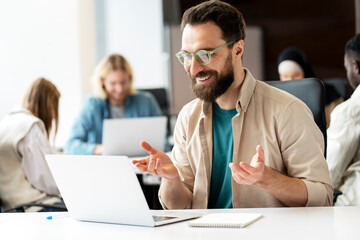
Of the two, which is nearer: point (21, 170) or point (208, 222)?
point (208, 222)

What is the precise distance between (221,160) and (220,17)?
0.51 metres

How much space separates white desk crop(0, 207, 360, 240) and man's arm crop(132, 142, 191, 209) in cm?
19

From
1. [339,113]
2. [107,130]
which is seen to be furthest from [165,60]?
[339,113]

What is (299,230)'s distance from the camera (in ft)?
4.71

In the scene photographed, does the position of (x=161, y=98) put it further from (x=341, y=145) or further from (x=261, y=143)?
(x=261, y=143)

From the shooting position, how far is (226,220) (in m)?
1.54

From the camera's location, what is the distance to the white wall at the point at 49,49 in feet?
17.1

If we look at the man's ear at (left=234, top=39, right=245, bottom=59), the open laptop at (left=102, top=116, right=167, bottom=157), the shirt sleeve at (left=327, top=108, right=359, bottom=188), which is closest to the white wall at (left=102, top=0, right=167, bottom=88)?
the open laptop at (left=102, top=116, right=167, bottom=157)

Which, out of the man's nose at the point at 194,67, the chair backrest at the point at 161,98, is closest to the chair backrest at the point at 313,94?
the man's nose at the point at 194,67

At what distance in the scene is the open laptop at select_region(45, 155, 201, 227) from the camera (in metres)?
1.51

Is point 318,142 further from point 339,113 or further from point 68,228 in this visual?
point 68,228

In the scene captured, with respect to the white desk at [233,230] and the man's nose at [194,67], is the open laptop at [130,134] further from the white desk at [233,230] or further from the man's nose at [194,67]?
the white desk at [233,230]

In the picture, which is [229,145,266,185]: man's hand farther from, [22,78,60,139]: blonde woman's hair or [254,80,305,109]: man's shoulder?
[22,78,60,139]: blonde woman's hair

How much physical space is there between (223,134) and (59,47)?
13.3 ft
